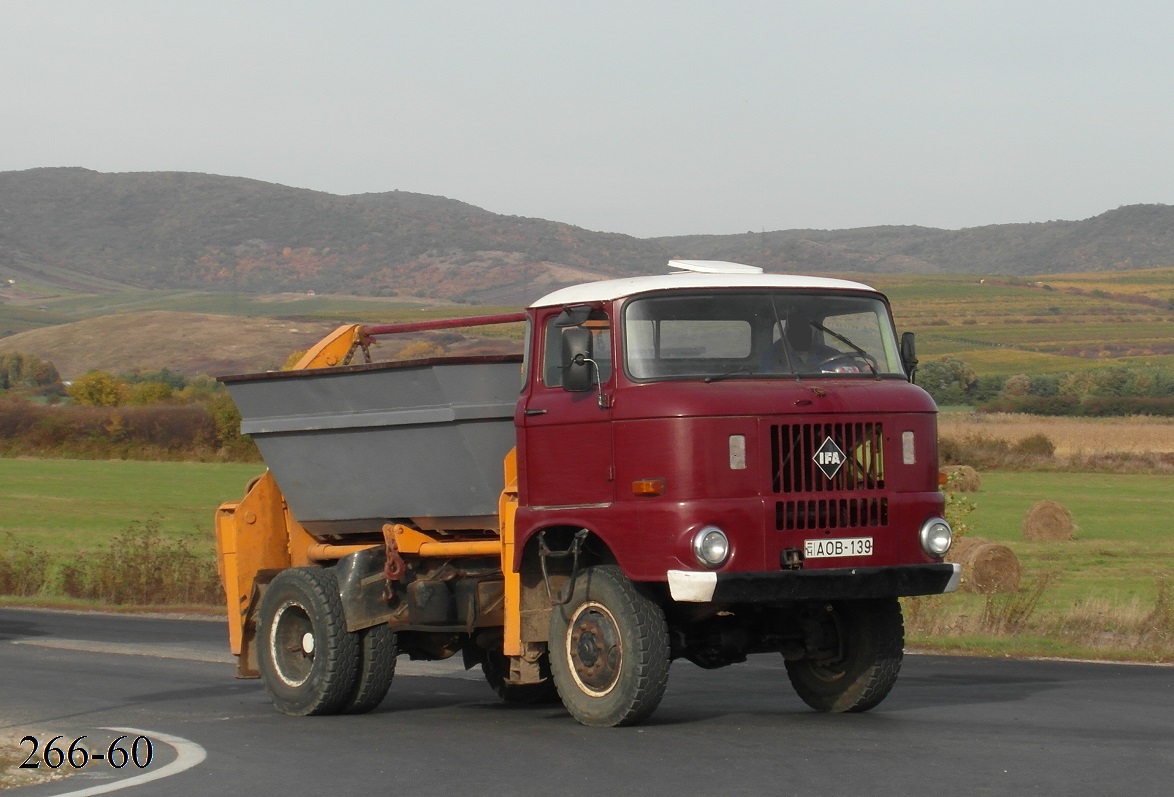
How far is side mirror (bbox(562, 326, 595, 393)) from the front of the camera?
33.4 feet

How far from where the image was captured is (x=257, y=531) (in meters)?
13.1

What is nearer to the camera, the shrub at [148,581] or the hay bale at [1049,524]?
the shrub at [148,581]

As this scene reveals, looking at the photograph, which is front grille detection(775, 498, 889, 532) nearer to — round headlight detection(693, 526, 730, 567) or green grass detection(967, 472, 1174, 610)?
round headlight detection(693, 526, 730, 567)

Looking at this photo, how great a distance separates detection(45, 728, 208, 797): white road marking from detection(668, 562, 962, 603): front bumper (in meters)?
2.92

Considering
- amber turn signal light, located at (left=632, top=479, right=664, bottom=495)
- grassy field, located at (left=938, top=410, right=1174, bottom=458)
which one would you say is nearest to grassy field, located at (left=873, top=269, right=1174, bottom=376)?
grassy field, located at (left=938, top=410, right=1174, bottom=458)

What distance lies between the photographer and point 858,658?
10906 millimetres

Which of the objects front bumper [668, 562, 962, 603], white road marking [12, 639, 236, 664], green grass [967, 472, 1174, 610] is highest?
front bumper [668, 562, 962, 603]

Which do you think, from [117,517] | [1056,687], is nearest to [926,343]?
[117,517]

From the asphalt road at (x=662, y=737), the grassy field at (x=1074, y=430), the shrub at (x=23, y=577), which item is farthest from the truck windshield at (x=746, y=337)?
the grassy field at (x=1074, y=430)

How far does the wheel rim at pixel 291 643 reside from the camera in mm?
12195

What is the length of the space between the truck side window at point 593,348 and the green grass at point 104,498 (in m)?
24.2

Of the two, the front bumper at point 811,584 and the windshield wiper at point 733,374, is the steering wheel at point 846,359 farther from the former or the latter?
the front bumper at point 811,584

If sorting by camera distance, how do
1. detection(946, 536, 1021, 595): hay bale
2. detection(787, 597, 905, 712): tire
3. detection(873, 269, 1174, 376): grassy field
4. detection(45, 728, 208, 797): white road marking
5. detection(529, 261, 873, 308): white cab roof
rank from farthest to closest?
detection(873, 269, 1174, 376): grassy field < detection(946, 536, 1021, 595): hay bale < detection(787, 597, 905, 712): tire < detection(529, 261, 873, 308): white cab roof < detection(45, 728, 208, 797): white road marking

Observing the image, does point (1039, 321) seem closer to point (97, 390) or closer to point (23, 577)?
point (97, 390)
